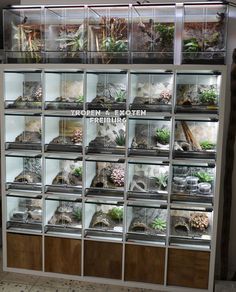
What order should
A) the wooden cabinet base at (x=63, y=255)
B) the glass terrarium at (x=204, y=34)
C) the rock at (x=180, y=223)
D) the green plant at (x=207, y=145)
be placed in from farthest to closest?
→ the wooden cabinet base at (x=63, y=255), the rock at (x=180, y=223), the green plant at (x=207, y=145), the glass terrarium at (x=204, y=34)

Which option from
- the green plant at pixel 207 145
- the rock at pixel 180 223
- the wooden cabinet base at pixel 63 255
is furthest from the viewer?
the wooden cabinet base at pixel 63 255

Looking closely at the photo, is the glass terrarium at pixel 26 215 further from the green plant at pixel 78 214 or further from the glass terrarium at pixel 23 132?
the glass terrarium at pixel 23 132

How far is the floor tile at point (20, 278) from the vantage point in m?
3.40

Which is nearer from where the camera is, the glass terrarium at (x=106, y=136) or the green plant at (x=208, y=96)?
the green plant at (x=208, y=96)

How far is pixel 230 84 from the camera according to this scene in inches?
129

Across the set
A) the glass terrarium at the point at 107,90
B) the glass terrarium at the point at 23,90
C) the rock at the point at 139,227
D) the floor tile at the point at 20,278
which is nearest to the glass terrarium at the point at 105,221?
the rock at the point at 139,227

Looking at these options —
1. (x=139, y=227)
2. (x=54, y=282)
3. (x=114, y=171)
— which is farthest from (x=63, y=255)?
(x=114, y=171)

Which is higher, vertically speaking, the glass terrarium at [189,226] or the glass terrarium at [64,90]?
the glass terrarium at [64,90]

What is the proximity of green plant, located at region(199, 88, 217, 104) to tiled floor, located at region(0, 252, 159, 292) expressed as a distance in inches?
66.7

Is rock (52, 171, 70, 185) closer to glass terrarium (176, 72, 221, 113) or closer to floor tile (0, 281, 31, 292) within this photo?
floor tile (0, 281, 31, 292)

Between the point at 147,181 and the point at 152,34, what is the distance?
1250mm

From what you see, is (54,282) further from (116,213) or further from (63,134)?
(63,134)

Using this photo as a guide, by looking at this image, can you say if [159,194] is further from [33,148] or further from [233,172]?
[33,148]

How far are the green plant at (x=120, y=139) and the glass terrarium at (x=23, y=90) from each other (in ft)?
2.40
